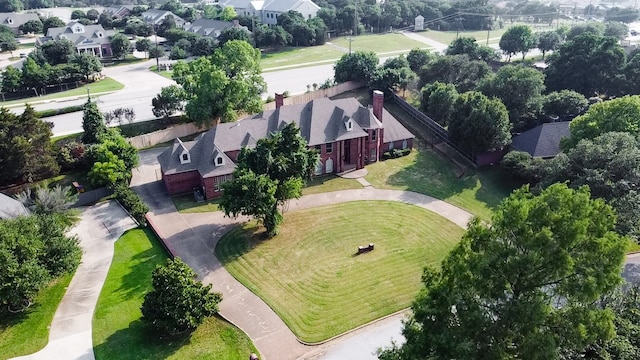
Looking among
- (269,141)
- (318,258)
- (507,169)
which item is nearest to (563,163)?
(507,169)

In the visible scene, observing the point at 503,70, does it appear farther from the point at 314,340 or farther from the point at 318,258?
the point at 314,340

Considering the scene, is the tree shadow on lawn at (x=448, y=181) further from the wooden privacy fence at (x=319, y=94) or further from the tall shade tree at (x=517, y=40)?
the tall shade tree at (x=517, y=40)

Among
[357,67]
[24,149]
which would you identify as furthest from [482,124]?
[24,149]

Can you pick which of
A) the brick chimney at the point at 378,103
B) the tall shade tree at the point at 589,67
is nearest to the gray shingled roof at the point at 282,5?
the tall shade tree at the point at 589,67

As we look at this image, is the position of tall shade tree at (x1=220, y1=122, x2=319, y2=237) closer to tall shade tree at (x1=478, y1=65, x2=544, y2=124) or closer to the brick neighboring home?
the brick neighboring home

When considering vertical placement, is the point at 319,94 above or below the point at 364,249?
above

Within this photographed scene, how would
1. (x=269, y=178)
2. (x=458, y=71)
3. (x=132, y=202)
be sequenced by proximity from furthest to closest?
(x=458, y=71) < (x=132, y=202) < (x=269, y=178)

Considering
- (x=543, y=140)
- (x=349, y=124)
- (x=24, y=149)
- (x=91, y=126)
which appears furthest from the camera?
(x=91, y=126)

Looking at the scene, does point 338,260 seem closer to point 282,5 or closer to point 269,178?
point 269,178
